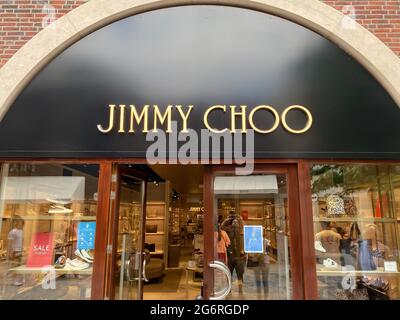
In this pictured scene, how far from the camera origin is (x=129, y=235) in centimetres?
436

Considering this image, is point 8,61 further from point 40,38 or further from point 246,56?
point 246,56

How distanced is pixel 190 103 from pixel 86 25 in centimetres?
169

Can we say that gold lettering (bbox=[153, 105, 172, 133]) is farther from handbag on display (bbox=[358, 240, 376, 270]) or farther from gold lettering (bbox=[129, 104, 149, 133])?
handbag on display (bbox=[358, 240, 376, 270])

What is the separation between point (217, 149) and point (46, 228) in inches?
98.3

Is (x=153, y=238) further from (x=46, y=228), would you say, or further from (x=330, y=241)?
(x=330, y=241)

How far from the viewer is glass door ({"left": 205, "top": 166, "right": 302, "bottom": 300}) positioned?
12.1 feet

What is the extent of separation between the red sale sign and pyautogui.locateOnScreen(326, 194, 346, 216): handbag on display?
11.9 ft

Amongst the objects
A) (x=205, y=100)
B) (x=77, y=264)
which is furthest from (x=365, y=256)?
(x=77, y=264)

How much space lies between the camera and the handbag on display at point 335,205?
395 centimetres

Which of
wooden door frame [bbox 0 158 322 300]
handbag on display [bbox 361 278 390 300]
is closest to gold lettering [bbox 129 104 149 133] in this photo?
wooden door frame [bbox 0 158 322 300]

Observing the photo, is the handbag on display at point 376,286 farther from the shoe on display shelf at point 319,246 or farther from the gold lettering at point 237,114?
the gold lettering at point 237,114

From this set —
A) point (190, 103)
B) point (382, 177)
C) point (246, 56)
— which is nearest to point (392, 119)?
point (382, 177)

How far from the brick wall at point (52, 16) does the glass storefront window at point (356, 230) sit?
5.61 ft

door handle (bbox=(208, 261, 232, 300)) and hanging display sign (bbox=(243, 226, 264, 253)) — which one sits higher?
hanging display sign (bbox=(243, 226, 264, 253))
